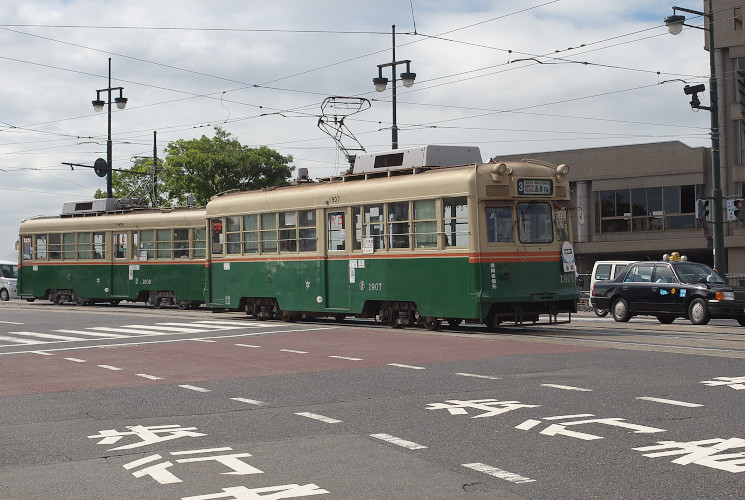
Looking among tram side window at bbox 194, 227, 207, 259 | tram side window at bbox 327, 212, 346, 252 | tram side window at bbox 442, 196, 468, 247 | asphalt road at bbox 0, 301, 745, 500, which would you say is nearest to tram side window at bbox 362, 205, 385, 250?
tram side window at bbox 327, 212, 346, 252

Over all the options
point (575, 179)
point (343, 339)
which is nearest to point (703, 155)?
point (575, 179)

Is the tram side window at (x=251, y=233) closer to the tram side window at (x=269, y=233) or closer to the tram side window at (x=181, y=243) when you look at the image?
the tram side window at (x=269, y=233)

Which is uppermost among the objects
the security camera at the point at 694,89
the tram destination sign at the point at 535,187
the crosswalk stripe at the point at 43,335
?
the security camera at the point at 694,89

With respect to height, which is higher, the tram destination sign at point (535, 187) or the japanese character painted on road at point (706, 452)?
the tram destination sign at point (535, 187)

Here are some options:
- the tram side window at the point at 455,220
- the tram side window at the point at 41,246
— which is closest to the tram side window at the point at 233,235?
the tram side window at the point at 455,220

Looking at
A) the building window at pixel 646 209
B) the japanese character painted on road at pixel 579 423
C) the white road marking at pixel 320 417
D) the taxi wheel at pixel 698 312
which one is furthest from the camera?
the building window at pixel 646 209

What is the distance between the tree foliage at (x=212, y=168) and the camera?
61.8m

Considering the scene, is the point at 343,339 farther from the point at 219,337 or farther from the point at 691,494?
the point at 691,494

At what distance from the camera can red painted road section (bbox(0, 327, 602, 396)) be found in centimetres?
1291

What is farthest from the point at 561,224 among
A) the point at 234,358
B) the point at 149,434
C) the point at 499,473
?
the point at 499,473

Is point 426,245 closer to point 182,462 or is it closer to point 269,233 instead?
point 269,233

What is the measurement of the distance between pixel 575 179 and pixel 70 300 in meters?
27.0

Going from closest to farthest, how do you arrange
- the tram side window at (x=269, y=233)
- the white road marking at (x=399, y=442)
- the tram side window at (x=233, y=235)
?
the white road marking at (x=399, y=442), the tram side window at (x=269, y=233), the tram side window at (x=233, y=235)

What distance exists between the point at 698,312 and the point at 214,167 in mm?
43967
